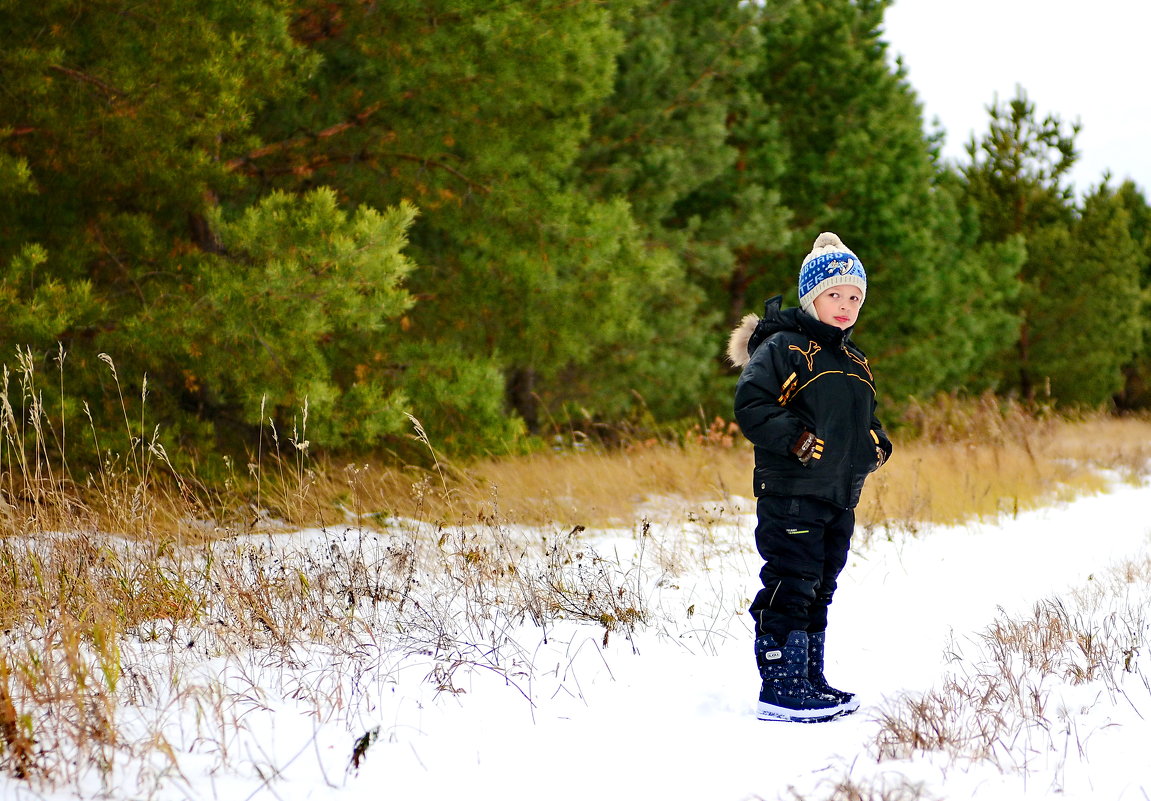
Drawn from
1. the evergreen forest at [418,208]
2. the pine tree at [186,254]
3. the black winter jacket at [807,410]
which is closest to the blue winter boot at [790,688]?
the black winter jacket at [807,410]

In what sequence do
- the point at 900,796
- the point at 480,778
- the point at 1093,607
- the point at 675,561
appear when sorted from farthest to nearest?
the point at 675,561 → the point at 1093,607 → the point at 480,778 → the point at 900,796

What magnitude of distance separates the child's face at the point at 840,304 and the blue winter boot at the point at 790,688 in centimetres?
120

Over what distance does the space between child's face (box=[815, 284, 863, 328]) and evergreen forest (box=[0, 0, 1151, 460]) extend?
3.07 m

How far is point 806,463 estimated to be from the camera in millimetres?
3463

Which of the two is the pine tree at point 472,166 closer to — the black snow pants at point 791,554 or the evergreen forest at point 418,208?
the evergreen forest at point 418,208

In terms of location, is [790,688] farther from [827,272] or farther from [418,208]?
[418,208]

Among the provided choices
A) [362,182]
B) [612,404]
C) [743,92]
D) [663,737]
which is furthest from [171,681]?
[743,92]

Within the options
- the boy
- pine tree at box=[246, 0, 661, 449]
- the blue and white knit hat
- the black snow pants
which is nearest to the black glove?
the boy

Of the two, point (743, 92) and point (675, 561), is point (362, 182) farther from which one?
point (743, 92)

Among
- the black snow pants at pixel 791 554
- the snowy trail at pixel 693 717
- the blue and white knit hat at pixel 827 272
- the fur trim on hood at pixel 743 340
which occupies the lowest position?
the snowy trail at pixel 693 717

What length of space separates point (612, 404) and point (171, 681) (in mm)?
8561

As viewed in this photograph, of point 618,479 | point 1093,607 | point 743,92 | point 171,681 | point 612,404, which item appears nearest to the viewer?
point 171,681

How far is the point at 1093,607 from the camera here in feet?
15.7

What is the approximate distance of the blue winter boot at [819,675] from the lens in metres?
3.62
